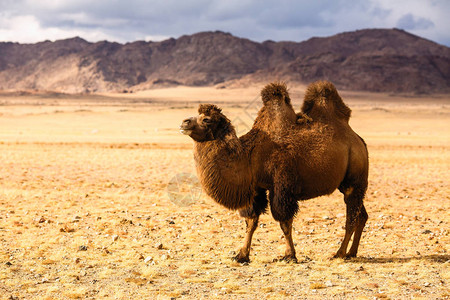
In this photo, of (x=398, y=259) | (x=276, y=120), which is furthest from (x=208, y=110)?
(x=398, y=259)

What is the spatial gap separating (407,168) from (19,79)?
621ft

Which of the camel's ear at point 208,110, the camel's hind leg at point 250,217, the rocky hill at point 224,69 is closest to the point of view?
the camel's ear at point 208,110

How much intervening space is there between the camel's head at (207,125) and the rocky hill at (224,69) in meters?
121

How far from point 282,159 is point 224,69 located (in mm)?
163137

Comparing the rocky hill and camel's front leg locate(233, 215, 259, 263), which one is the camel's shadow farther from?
the rocky hill

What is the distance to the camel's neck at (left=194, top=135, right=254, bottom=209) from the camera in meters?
6.22

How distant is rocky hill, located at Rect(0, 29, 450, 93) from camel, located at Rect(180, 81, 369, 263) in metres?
120

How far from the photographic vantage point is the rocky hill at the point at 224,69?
130375 mm

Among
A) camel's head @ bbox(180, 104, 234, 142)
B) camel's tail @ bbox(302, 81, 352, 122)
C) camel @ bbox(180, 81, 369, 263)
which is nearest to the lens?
camel's head @ bbox(180, 104, 234, 142)

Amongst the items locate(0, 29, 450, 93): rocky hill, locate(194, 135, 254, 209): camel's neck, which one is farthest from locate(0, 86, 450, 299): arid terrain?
locate(0, 29, 450, 93): rocky hill

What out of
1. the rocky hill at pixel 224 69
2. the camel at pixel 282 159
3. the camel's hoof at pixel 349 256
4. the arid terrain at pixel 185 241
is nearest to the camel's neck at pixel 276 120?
the camel at pixel 282 159

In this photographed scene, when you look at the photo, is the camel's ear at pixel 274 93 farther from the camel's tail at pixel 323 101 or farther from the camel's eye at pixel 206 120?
the camel's eye at pixel 206 120

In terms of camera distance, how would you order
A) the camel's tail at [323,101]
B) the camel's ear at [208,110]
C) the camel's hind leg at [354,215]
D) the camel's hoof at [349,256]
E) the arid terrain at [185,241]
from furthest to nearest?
the camel's tail at [323,101]
the camel's hind leg at [354,215]
the camel's hoof at [349,256]
the camel's ear at [208,110]
the arid terrain at [185,241]

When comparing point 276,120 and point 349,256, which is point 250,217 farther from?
point 349,256
